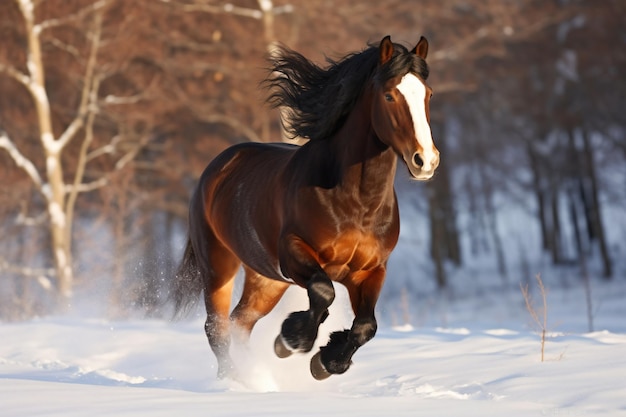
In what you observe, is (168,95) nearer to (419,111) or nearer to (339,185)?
(339,185)

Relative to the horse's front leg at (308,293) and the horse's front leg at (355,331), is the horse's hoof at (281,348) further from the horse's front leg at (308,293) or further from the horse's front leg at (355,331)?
the horse's front leg at (355,331)

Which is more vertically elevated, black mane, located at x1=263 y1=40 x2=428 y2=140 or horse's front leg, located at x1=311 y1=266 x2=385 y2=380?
black mane, located at x1=263 y1=40 x2=428 y2=140

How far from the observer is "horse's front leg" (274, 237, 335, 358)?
5.30 meters

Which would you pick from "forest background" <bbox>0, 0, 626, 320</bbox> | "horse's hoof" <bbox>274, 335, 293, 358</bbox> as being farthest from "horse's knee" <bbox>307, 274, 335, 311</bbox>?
"forest background" <bbox>0, 0, 626, 320</bbox>

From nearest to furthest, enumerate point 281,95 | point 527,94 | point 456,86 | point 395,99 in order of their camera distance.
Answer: point 395,99, point 281,95, point 456,86, point 527,94

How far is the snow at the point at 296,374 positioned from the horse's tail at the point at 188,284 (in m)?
0.41

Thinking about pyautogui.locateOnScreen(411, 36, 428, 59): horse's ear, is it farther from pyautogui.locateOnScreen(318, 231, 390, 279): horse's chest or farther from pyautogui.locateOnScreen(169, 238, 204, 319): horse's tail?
pyautogui.locateOnScreen(169, 238, 204, 319): horse's tail

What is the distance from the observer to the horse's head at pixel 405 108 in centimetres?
477

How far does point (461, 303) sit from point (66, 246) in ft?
35.8

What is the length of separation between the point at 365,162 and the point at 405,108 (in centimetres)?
53

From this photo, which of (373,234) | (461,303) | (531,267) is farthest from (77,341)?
(531,267)

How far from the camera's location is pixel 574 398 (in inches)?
200

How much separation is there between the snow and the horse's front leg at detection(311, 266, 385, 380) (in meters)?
0.30

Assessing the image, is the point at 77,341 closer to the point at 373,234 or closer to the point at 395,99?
the point at 373,234
